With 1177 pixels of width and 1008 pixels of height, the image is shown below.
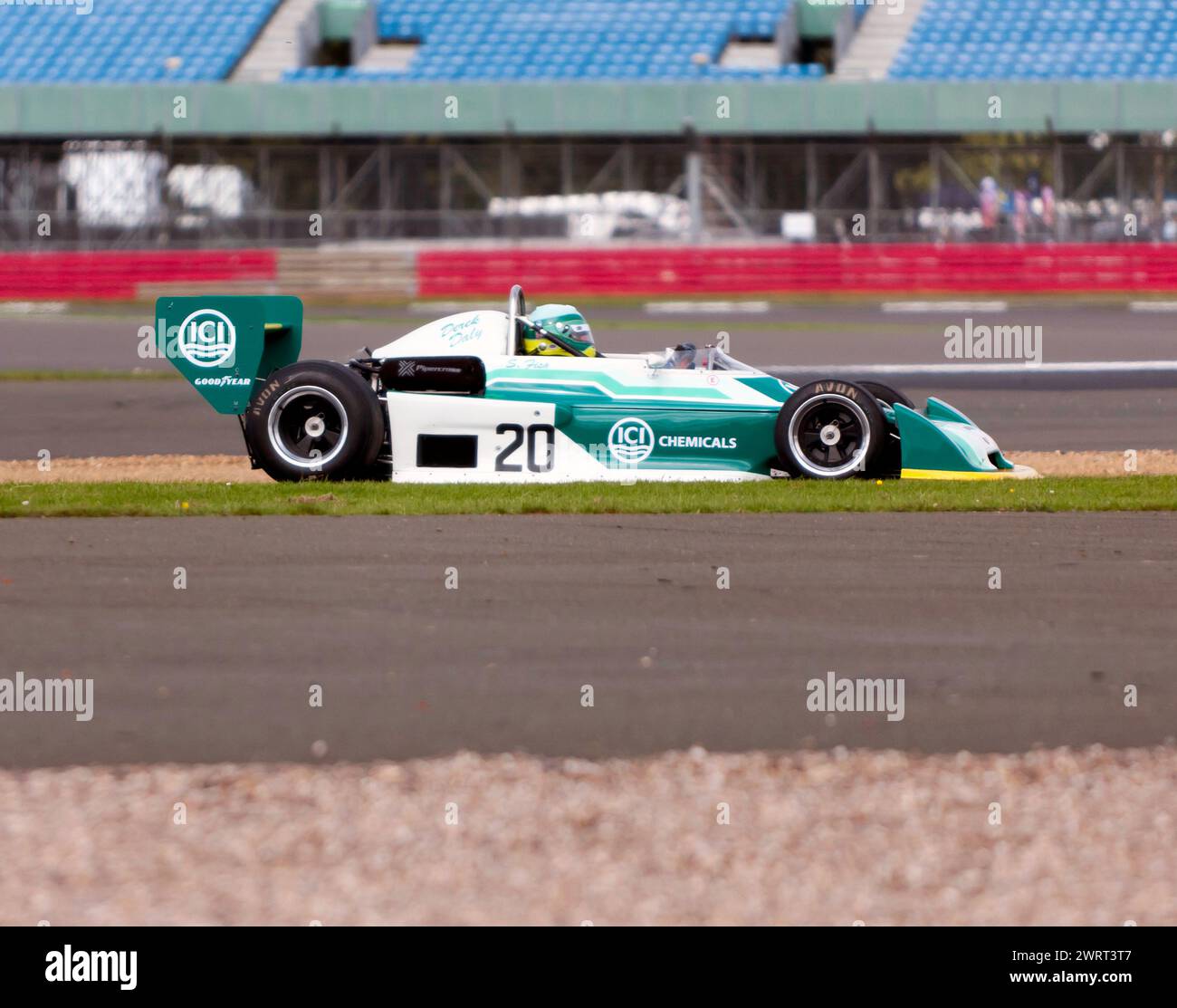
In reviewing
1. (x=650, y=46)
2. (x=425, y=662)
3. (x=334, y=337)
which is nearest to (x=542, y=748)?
(x=425, y=662)

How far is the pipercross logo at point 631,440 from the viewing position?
9.70 m

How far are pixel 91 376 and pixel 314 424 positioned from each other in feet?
27.5

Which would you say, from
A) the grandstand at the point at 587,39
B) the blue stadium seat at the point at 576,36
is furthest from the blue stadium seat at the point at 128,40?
the blue stadium seat at the point at 576,36

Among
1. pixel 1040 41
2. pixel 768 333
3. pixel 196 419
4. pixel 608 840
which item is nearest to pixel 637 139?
pixel 1040 41

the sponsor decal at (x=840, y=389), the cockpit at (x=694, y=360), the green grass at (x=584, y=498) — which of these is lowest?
the green grass at (x=584, y=498)

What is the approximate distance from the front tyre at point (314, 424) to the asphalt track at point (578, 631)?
1.13 metres

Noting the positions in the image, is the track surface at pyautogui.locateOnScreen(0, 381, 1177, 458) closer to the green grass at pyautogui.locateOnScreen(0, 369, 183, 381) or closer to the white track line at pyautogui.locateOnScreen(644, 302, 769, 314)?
the green grass at pyautogui.locateOnScreen(0, 369, 183, 381)

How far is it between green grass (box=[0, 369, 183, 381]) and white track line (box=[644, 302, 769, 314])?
35.6 feet

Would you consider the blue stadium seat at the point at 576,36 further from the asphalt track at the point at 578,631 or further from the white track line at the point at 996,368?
the asphalt track at the point at 578,631

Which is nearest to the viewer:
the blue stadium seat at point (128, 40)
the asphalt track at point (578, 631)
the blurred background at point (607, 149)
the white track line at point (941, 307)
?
the asphalt track at point (578, 631)

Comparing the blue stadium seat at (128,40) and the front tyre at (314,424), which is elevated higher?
the blue stadium seat at (128,40)

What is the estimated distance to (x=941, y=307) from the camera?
27.9 m

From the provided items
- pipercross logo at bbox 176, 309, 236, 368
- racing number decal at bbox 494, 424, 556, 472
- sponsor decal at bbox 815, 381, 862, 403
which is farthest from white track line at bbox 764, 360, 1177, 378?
pipercross logo at bbox 176, 309, 236, 368
